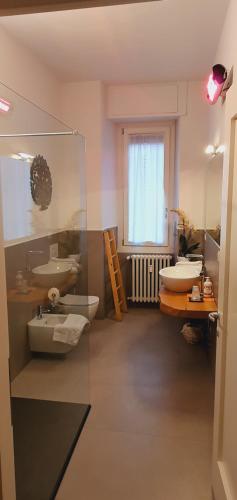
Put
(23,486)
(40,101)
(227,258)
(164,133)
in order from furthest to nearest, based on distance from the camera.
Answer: (164,133)
(40,101)
(23,486)
(227,258)

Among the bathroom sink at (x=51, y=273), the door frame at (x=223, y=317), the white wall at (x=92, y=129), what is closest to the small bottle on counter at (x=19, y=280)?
the bathroom sink at (x=51, y=273)

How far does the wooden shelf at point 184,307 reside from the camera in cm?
242

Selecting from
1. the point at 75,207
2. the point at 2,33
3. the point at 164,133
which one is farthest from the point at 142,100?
the point at 2,33

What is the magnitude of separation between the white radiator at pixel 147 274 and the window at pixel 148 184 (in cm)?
27

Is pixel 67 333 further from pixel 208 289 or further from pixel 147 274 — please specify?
pixel 147 274

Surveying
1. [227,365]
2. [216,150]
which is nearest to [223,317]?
[227,365]

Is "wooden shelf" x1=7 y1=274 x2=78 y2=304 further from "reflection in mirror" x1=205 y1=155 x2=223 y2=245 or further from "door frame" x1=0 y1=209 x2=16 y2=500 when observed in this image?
"door frame" x1=0 y1=209 x2=16 y2=500

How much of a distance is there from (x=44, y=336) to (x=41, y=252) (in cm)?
78

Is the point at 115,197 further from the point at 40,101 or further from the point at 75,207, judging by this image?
the point at 40,101

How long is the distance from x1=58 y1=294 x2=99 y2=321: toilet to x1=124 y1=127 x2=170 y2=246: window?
1.52 meters

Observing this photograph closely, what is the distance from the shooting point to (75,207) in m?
3.74

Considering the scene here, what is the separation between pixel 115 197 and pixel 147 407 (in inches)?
118

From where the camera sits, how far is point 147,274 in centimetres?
463

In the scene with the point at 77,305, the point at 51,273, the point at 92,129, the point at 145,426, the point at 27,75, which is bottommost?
the point at 145,426
